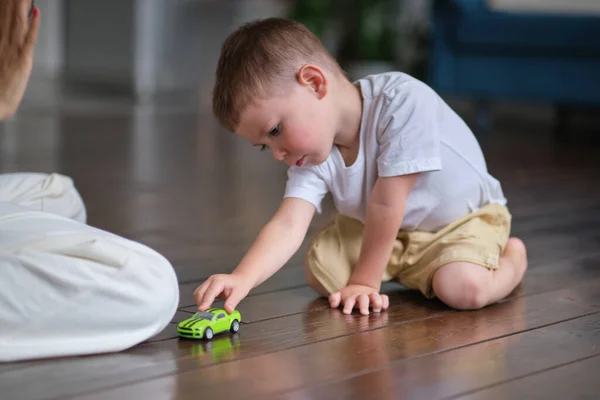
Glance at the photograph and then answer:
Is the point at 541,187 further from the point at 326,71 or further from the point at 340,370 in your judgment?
the point at 340,370

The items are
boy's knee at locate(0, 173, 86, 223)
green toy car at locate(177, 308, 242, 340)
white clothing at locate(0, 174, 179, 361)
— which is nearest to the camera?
white clothing at locate(0, 174, 179, 361)

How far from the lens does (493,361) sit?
3.69 feet

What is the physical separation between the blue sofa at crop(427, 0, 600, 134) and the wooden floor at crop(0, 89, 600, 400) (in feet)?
4.20

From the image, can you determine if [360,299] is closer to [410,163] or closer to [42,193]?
[410,163]

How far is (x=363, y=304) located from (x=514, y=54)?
10.2ft

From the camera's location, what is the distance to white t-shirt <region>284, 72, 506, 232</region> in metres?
1.39

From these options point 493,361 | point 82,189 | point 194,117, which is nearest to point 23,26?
point 493,361

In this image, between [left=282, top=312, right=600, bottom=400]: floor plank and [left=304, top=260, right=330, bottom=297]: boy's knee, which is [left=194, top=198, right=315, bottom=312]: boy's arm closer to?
[left=304, top=260, right=330, bottom=297]: boy's knee

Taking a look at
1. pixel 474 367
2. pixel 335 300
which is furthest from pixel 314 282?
pixel 474 367

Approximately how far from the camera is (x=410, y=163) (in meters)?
1.38

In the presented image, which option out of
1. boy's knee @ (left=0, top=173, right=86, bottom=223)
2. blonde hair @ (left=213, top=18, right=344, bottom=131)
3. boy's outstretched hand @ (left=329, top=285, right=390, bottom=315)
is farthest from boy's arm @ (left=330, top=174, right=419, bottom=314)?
boy's knee @ (left=0, top=173, right=86, bottom=223)

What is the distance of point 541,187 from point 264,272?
154 centimetres

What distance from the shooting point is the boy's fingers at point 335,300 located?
1.40 m

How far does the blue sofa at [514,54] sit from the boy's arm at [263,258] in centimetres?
289
